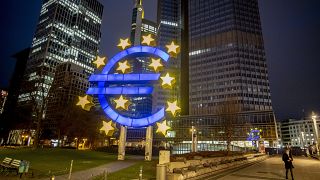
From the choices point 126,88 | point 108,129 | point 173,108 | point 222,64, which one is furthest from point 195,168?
point 222,64

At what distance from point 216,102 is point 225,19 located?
6358cm

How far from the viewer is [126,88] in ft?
65.7

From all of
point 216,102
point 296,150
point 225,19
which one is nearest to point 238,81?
point 216,102

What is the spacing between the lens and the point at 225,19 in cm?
16625

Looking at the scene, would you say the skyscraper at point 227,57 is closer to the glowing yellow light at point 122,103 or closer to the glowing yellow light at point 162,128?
the glowing yellow light at point 162,128

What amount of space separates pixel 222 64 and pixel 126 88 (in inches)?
5623

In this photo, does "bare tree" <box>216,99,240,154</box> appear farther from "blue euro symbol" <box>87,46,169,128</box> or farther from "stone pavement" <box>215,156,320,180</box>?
"blue euro symbol" <box>87,46,169,128</box>

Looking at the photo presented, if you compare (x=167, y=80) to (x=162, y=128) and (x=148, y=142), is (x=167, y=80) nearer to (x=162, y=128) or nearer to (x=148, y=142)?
(x=162, y=128)

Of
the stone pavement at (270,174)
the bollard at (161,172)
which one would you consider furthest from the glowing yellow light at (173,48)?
the stone pavement at (270,174)

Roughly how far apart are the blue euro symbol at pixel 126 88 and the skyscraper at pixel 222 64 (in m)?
107

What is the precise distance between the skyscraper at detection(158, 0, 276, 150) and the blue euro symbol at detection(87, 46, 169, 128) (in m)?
107

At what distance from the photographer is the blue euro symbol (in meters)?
19.4

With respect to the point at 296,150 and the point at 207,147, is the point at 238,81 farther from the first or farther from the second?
the point at 207,147

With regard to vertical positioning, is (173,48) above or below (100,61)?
above
